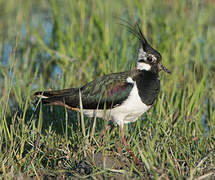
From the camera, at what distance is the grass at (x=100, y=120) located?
10.8ft

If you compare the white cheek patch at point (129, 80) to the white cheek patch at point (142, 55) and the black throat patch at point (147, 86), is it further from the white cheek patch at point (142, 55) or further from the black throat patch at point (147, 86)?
the white cheek patch at point (142, 55)

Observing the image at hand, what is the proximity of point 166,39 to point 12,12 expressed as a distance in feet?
13.2

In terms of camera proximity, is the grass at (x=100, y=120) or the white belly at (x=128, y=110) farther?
the white belly at (x=128, y=110)

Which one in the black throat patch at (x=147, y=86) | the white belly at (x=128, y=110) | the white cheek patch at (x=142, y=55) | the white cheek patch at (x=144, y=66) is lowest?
the white belly at (x=128, y=110)

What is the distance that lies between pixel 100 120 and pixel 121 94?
0.73 meters

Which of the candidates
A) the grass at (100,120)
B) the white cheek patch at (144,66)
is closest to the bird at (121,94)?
the white cheek patch at (144,66)

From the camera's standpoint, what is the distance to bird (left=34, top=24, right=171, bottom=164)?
3783mm

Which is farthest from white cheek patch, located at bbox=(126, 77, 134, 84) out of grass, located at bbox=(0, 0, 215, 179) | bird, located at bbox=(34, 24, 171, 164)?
grass, located at bbox=(0, 0, 215, 179)

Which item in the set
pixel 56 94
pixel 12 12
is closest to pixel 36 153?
pixel 56 94

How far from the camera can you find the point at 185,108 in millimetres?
4539

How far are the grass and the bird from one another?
0.58 feet

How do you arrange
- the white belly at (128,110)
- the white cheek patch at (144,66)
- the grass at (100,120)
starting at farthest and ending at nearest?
the white cheek patch at (144,66), the white belly at (128,110), the grass at (100,120)

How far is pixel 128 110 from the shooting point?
3.78 meters

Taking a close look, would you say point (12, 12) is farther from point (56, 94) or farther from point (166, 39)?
point (56, 94)
